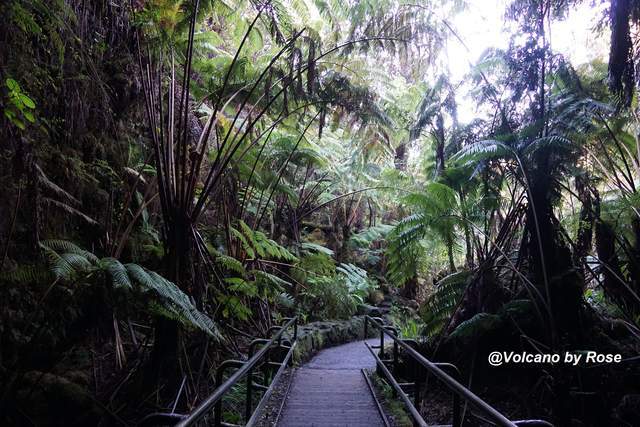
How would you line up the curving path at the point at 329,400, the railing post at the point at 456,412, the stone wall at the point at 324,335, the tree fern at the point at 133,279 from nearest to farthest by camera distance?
1. the railing post at the point at 456,412
2. the tree fern at the point at 133,279
3. the curving path at the point at 329,400
4. the stone wall at the point at 324,335

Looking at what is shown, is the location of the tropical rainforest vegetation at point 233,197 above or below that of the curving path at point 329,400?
above

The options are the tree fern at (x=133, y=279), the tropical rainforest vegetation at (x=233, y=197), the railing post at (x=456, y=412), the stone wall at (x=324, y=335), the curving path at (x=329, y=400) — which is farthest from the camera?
the stone wall at (x=324, y=335)

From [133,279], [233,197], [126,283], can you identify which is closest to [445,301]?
[233,197]

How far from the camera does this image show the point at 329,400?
4535 mm

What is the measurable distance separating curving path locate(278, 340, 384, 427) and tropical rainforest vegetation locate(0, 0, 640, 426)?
2.84 ft

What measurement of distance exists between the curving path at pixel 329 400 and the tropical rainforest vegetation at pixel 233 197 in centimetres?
87

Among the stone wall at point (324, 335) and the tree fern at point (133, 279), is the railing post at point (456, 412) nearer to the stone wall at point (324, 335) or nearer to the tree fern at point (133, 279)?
the tree fern at point (133, 279)

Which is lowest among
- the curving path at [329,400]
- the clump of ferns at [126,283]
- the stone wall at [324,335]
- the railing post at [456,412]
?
the curving path at [329,400]

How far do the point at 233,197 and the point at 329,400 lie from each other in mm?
3217

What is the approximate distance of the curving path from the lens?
12.4 feet

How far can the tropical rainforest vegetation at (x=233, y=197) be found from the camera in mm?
3549

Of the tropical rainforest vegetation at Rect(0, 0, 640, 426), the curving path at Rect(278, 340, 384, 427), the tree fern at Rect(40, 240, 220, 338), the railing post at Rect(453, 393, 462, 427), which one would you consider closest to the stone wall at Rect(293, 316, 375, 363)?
the curving path at Rect(278, 340, 384, 427)

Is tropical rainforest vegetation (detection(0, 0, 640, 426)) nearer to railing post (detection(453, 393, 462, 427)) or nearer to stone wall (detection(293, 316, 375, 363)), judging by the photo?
stone wall (detection(293, 316, 375, 363))

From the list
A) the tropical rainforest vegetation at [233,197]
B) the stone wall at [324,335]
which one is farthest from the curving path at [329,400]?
the tropical rainforest vegetation at [233,197]
